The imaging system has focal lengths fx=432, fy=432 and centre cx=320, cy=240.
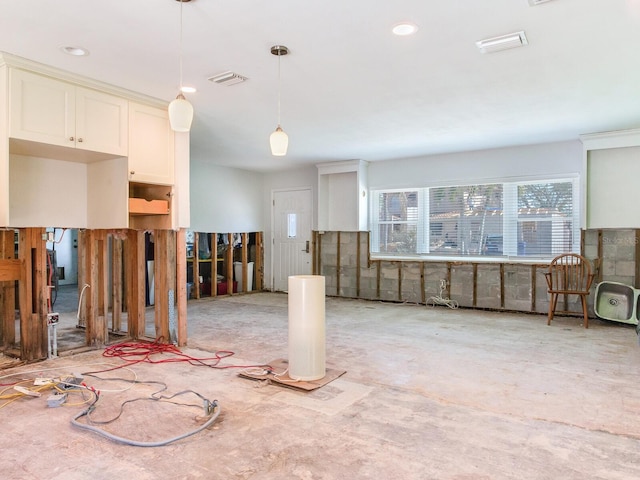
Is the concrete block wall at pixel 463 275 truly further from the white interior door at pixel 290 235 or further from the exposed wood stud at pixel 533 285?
the white interior door at pixel 290 235

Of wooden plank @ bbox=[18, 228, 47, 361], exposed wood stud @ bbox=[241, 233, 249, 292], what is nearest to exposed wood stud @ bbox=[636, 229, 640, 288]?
exposed wood stud @ bbox=[241, 233, 249, 292]

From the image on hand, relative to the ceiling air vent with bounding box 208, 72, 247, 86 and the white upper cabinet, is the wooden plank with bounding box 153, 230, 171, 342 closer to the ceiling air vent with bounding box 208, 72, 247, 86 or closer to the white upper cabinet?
the white upper cabinet

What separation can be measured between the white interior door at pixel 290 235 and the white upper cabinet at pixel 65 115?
4.92 metres

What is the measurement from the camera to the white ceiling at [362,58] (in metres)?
2.61

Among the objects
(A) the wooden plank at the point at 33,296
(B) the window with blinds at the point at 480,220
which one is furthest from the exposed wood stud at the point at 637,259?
(A) the wooden plank at the point at 33,296

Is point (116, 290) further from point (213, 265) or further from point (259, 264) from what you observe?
point (259, 264)

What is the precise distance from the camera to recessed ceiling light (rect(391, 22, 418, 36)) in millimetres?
2768

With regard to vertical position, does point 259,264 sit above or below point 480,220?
below

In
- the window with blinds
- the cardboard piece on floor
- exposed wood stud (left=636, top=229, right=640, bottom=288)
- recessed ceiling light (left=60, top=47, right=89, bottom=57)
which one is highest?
recessed ceiling light (left=60, top=47, right=89, bottom=57)

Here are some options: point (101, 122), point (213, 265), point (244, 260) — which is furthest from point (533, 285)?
point (101, 122)

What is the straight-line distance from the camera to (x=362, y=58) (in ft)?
10.8

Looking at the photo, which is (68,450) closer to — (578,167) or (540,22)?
(540,22)

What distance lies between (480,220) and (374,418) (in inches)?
193

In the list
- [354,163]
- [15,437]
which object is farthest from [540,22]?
[354,163]
